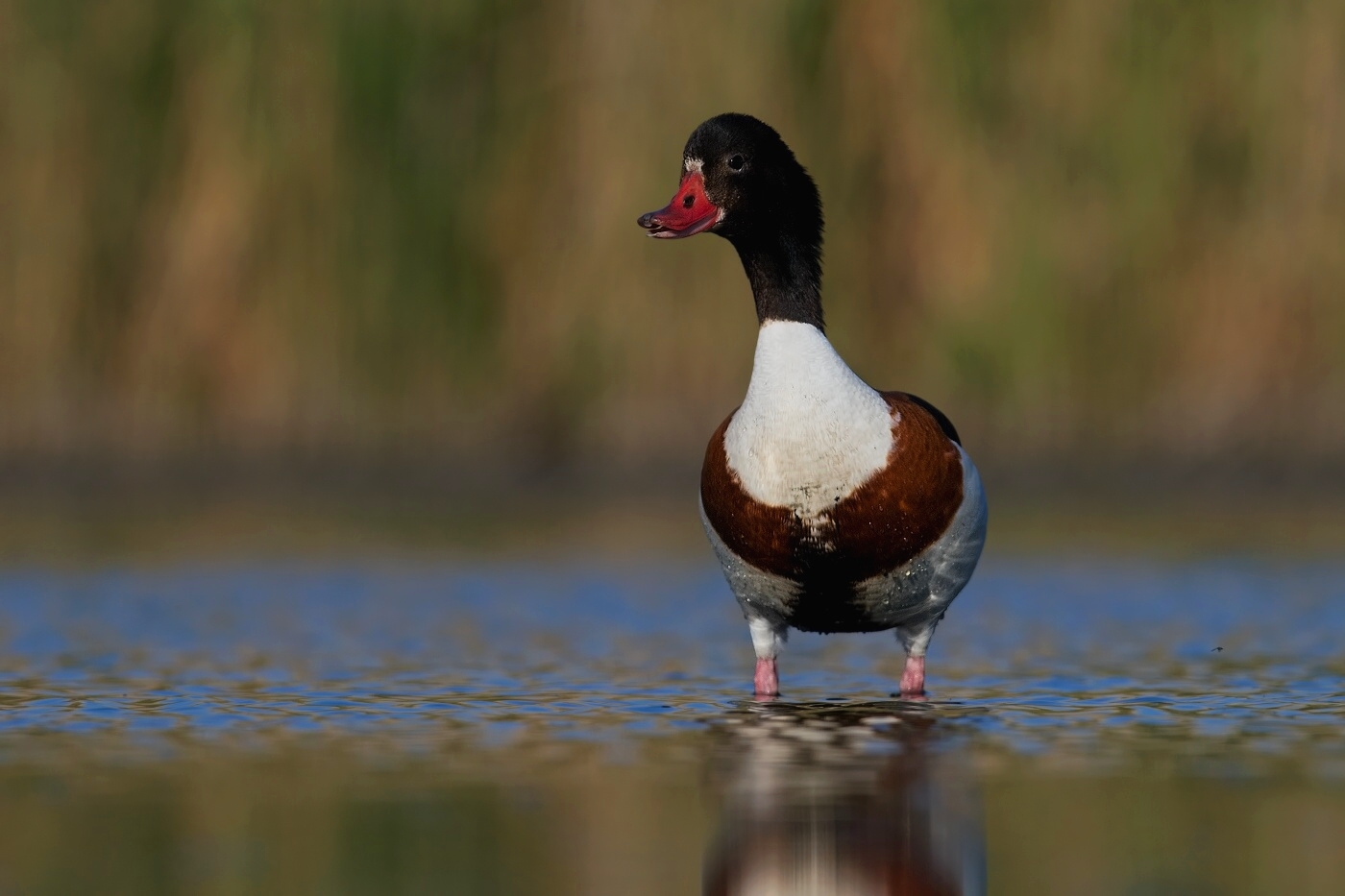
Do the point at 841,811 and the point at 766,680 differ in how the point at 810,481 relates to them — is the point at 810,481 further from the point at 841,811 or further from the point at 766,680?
the point at 841,811

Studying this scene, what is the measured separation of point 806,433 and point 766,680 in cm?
70

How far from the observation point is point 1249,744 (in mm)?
5262

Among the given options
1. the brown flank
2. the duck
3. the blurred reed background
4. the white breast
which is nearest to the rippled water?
the duck

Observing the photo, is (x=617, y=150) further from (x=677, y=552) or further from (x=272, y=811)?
(x=272, y=811)

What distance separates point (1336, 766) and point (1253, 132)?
7.43m

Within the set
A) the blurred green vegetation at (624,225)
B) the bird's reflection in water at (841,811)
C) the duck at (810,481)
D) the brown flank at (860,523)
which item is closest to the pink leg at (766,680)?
the duck at (810,481)

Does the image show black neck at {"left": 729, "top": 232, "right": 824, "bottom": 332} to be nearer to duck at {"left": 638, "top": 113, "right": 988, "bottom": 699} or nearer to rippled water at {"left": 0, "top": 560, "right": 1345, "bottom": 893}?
duck at {"left": 638, "top": 113, "right": 988, "bottom": 699}

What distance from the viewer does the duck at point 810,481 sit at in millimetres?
6125

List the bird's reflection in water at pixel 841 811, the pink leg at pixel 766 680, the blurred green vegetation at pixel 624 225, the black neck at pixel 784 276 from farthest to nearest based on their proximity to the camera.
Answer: the blurred green vegetation at pixel 624 225 → the black neck at pixel 784 276 → the pink leg at pixel 766 680 → the bird's reflection in water at pixel 841 811

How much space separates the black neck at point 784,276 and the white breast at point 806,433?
0.81 feet

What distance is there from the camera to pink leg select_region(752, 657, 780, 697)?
6324 millimetres

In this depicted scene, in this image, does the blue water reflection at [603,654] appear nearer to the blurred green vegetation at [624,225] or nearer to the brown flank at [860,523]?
the brown flank at [860,523]

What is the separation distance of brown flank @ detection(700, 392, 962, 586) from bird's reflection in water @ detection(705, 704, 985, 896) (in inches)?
19.7

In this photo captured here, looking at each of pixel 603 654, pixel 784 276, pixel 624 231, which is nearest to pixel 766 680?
pixel 603 654
